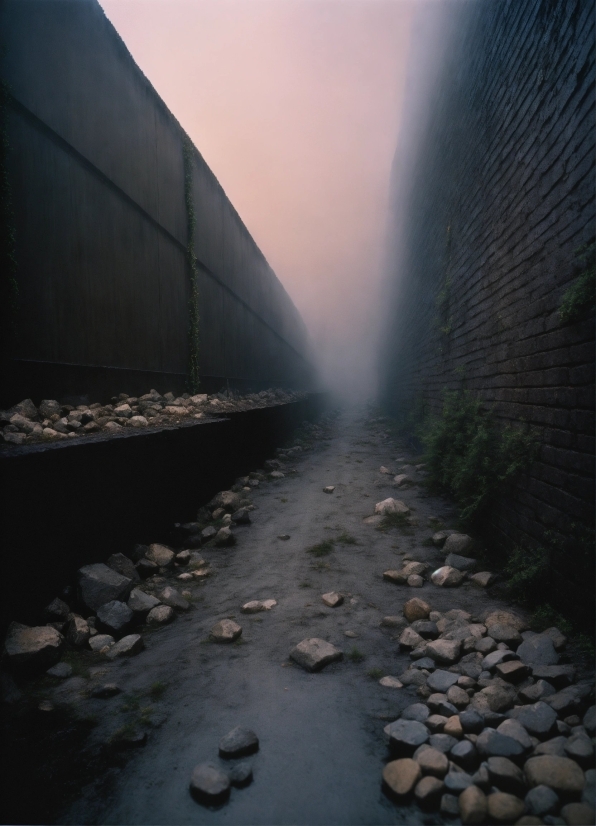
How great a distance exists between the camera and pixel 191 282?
7312 mm

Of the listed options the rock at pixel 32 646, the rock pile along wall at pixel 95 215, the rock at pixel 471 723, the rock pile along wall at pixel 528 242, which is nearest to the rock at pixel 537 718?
the rock at pixel 471 723

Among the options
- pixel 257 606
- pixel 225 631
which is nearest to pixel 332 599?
pixel 257 606

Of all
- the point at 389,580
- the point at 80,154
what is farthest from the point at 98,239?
the point at 389,580

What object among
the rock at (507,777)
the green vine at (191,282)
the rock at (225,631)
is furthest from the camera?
the green vine at (191,282)

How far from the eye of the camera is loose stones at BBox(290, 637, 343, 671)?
6.86 feet

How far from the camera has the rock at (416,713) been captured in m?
1.70

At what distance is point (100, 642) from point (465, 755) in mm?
1766

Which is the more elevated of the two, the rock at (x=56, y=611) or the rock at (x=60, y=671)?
the rock at (x=56, y=611)

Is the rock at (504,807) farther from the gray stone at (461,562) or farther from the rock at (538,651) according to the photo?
the gray stone at (461,562)

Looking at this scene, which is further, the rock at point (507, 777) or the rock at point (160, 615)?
the rock at point (160, 615)

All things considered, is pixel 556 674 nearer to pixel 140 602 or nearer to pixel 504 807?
pixel 504 807

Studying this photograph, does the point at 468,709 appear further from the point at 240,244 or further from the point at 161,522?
the point at 240,244

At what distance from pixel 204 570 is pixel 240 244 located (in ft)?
30.3

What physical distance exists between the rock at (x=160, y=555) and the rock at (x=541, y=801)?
263 centimetres
